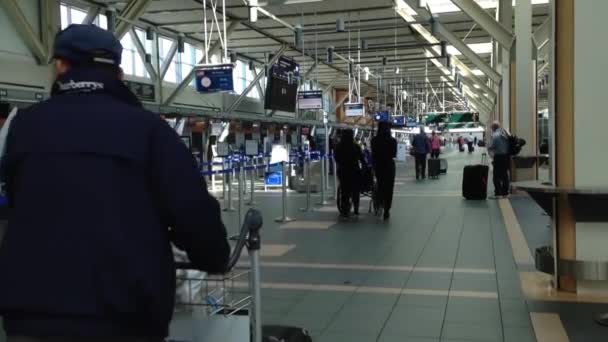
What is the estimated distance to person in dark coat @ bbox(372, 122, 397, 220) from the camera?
11398 mm

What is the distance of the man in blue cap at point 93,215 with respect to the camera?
1654 millimetres

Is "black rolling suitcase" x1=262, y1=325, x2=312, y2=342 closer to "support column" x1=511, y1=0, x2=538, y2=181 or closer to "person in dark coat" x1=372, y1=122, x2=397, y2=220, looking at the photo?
"person in dark coat" x1=372, y1=122, x2=397, y2=220

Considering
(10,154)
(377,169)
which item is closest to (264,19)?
(377,169)

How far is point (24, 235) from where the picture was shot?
5.56 ft

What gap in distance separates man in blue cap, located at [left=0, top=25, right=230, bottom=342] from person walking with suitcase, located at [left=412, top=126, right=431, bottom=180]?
19.3m

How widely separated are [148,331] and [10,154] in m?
0.63

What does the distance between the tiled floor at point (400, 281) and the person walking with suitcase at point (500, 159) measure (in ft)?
10.2

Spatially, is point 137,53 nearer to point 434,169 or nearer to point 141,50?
point 141,50

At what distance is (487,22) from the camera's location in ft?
51.6

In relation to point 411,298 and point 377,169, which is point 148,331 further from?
point 377,169

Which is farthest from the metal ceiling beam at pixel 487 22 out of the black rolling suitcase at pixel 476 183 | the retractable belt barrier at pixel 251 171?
the retractable belt barrier at pixel 251 171

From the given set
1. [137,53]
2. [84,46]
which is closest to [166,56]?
[137,53]

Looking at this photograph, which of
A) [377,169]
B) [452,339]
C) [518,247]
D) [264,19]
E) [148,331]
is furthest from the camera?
[264,19]

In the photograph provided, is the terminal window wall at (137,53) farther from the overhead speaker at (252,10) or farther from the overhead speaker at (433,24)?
the overhead speaker at (433,24)
